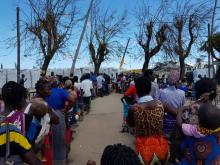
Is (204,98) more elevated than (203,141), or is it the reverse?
(204,98)

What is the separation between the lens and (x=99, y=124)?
16094 mm

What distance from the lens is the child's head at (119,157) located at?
2.85 meters

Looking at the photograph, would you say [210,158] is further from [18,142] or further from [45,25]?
[45,25]

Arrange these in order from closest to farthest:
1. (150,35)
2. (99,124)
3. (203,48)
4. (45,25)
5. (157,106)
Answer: (157,106), (99,124), (45,25), (150,35), (203,48)

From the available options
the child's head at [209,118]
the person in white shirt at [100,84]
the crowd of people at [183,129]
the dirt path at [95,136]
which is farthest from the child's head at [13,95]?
the person in white shirt at [100,84]

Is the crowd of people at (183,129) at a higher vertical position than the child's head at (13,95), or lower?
lower

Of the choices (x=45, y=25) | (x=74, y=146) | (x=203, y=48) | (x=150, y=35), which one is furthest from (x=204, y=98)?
(x=203, y=48)

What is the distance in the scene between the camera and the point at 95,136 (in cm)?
1315

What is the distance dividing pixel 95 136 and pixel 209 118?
30.7 ft

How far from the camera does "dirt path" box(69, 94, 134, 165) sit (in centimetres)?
1023

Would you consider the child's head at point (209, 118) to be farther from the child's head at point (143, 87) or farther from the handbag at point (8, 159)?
the handbag at point (8, 159)

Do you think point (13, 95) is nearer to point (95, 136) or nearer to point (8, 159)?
point (8, 159)

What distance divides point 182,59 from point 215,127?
36421 millimetres

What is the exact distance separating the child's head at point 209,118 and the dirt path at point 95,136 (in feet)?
18.0
